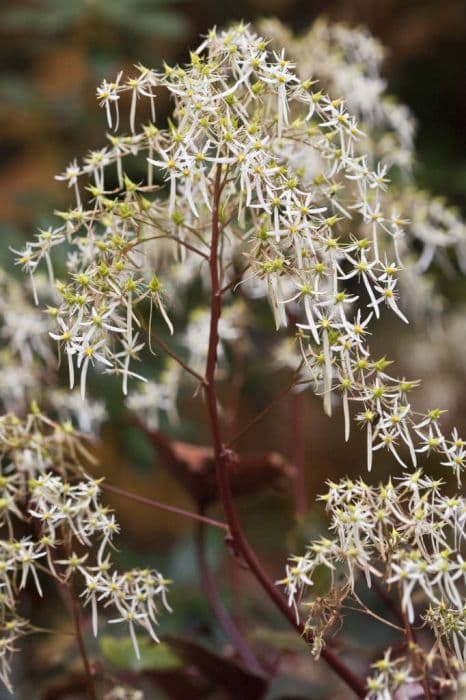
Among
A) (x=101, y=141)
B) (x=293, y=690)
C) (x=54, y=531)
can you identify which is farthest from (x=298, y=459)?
(x=101, y=141)

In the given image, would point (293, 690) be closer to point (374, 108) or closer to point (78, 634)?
point (78, 634)

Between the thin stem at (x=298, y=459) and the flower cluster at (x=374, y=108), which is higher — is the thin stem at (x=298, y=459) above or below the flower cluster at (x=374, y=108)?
below

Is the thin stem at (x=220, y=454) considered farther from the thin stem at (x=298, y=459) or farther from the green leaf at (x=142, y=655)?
the thin stem at (x=298, y=459)

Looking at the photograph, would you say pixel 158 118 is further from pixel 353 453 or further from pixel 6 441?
pixel 6 441

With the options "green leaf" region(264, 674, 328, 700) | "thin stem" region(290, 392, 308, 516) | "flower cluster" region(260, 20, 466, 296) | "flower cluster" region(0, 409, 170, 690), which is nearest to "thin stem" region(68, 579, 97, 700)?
"flower cluster" region(0, 409, 170, 690)

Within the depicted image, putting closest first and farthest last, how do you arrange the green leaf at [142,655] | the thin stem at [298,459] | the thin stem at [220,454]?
the thin stem at [220,454] → the green leaf at [142,655] → the thin stem at [298,459]

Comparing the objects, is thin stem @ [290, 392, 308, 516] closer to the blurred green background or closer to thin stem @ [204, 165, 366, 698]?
the blurred green background

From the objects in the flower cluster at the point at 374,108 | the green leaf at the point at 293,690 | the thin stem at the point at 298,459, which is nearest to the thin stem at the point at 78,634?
the green leaf at the point at 293,690

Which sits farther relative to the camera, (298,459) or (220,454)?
(298,459)

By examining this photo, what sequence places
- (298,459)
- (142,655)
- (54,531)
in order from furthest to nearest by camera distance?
(298,459) < (142,655) < (54,531)
